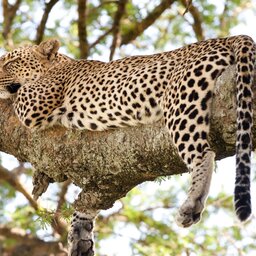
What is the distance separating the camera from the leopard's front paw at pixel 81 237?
8.12 metres

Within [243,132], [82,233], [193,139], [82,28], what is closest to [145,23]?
[82,28]

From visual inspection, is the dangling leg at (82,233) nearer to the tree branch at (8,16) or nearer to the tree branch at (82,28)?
the tree branch at (82,28)

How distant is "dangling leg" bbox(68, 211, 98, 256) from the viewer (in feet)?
26.7

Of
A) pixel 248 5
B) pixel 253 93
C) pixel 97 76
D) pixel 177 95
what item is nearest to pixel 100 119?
pixel 97 76

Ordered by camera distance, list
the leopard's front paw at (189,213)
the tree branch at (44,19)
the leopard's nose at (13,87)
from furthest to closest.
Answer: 1. the tree branch at (44,19)
2. the leopard's nose at (13,87)
3. the leopard's front paw at (189,213)

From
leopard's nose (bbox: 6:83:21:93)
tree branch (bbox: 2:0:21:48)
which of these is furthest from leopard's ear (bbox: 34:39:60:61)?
tree branch (bbox: 2:0:21:48)

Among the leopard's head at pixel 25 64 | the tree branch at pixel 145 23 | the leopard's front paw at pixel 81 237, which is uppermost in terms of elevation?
the leopard's head at pixel 25 64

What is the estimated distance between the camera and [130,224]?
12.5m

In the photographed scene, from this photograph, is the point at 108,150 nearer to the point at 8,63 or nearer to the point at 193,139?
the point at 193,139

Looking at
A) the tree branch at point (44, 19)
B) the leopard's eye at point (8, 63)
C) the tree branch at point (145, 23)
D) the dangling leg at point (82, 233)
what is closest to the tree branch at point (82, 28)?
the tree branch at point (44, 19)

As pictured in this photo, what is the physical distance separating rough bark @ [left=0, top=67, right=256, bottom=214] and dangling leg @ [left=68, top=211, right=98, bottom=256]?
23 cm

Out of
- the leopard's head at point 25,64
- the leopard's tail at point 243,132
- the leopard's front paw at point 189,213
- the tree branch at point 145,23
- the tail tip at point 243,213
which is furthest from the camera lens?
the tree branch at point 145,23

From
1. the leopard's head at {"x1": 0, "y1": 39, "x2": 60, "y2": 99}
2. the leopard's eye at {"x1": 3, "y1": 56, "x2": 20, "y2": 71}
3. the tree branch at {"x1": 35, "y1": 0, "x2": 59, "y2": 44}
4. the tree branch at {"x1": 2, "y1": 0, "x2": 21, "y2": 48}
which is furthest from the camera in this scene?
the tree branch at {"x1": 2, "y1": 0, "x2": 21, "y2": 48}

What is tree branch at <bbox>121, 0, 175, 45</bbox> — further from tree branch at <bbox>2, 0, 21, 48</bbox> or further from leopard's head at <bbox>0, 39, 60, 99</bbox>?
leopard's head at <bbox>0, 39, 60, 99</bbox>
